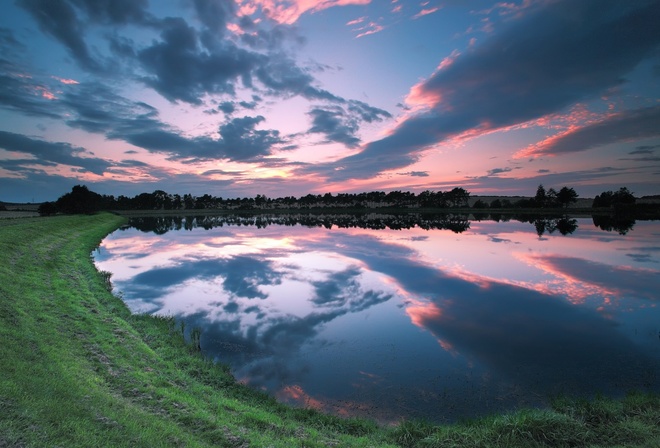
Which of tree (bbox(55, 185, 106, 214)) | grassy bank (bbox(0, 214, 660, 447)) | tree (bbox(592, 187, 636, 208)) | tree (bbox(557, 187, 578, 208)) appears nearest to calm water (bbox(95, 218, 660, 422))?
grassy bank (bbox(0, 214, 660, 447))

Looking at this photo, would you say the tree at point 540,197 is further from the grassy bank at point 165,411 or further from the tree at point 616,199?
the grassy bank at point 165,411

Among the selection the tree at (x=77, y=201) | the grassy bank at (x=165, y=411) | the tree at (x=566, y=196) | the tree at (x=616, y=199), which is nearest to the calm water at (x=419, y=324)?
the grassy bank at (x=165, y=411)

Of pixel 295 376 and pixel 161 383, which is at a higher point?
pixel 161 383

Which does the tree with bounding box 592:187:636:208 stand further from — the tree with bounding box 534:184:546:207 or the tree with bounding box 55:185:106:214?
the tree with bounding box 55:185:106:214

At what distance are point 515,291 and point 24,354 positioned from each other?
2576cm

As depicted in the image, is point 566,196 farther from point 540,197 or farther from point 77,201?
point 77,201

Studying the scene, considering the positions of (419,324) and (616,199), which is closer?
(419,324)

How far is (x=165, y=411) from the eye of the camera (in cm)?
761

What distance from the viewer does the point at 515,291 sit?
23.2 metres

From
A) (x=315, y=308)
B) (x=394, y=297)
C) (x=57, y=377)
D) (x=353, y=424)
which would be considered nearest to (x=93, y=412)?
(x=57, y=377)

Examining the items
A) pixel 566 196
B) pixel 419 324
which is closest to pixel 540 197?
pixel 566 196

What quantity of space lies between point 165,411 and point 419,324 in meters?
12.8

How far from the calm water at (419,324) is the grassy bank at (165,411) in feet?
4.58

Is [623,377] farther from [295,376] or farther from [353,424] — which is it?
[295,376]
